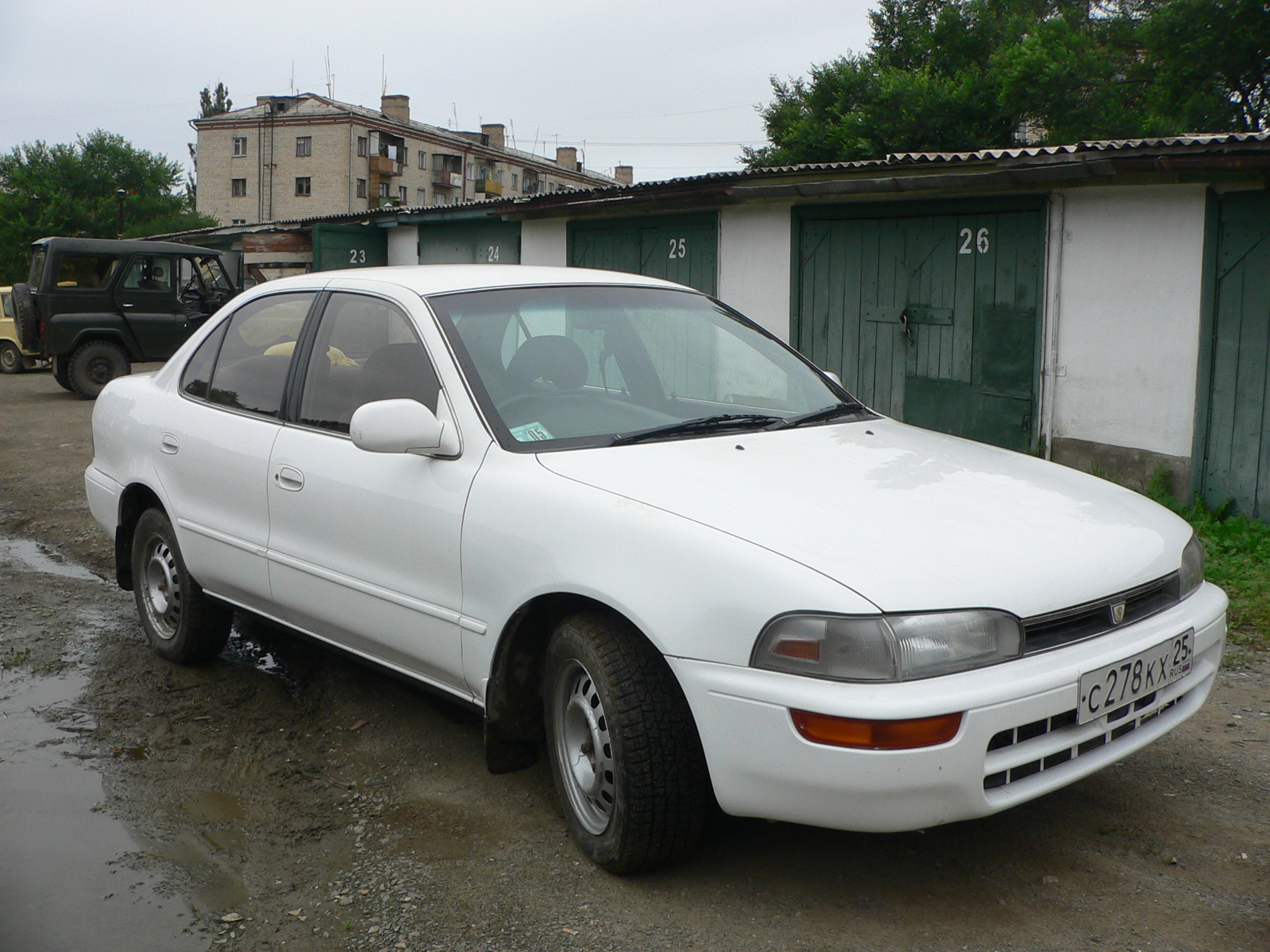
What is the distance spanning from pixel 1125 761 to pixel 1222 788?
296 mm

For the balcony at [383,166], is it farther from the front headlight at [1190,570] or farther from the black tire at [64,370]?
the front headlight at [1190,570]

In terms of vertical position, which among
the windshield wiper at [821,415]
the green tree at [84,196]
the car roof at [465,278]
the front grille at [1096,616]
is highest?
the green tree at [84,196]

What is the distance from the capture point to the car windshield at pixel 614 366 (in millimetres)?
3447

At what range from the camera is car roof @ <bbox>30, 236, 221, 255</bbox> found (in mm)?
16906

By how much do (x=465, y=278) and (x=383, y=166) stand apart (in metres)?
67.3

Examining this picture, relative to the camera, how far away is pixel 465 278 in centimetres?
389

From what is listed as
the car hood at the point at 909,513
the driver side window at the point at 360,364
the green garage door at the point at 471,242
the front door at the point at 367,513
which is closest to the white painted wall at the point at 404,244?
the green garage door at the point at 471,242

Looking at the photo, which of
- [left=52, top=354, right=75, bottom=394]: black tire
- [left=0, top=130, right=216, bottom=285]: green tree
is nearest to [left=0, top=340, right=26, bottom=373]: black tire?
[left=52, top=354, right=75, bottom=394]: black tire

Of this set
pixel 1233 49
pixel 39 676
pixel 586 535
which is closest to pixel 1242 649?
pixel 586 535

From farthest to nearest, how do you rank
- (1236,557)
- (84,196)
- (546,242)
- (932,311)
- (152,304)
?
(84,196) → (152,304) → (546,242) → (932,311) → (1236,557)

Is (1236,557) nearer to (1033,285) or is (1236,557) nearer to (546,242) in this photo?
(1033,285)

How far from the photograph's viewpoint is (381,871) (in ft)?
10.2

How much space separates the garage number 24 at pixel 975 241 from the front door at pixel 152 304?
12.3m

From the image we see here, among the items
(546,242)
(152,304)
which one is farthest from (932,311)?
(152,304)
